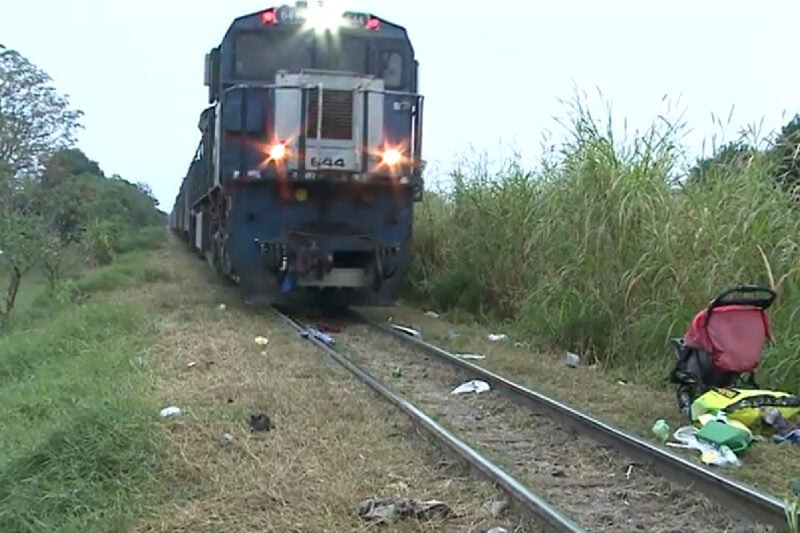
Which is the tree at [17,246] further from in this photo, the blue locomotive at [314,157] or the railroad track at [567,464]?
the railroad track at [567,464]

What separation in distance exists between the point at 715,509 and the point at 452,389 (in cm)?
319

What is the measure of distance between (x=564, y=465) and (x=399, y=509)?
142 cm

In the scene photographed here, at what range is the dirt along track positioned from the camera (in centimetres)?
442

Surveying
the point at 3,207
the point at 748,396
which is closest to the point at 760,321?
the point at 748,396

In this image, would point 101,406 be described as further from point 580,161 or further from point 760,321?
point 580,161

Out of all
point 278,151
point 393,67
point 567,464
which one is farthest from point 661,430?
point 393,67

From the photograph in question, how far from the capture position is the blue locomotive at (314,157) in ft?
35.8

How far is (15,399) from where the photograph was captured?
24.6 feet

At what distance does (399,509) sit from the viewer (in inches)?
169

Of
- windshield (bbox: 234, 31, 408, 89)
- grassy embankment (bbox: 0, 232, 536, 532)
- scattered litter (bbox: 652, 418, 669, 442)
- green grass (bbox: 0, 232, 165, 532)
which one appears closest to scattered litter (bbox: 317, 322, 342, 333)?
grassy embankment (bbox: 0, 232, 536, 532)

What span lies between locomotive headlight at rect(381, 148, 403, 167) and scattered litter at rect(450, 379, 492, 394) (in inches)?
163

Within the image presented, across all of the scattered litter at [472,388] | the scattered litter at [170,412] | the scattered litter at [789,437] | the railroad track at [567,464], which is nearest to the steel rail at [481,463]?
the railroad track at [567,464]

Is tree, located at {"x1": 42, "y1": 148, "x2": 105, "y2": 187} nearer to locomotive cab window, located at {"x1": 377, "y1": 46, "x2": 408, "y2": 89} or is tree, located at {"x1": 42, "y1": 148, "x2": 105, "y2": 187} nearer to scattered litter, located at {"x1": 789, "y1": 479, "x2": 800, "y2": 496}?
locomotive cab window, located at {"x1": 377, "y1": 46, "x2": 408, "y2": 89}

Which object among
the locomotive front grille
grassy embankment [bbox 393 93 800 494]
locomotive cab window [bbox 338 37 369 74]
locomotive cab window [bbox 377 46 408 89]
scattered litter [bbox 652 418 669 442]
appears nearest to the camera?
scattered litter [bbox 652 418 669 442]
